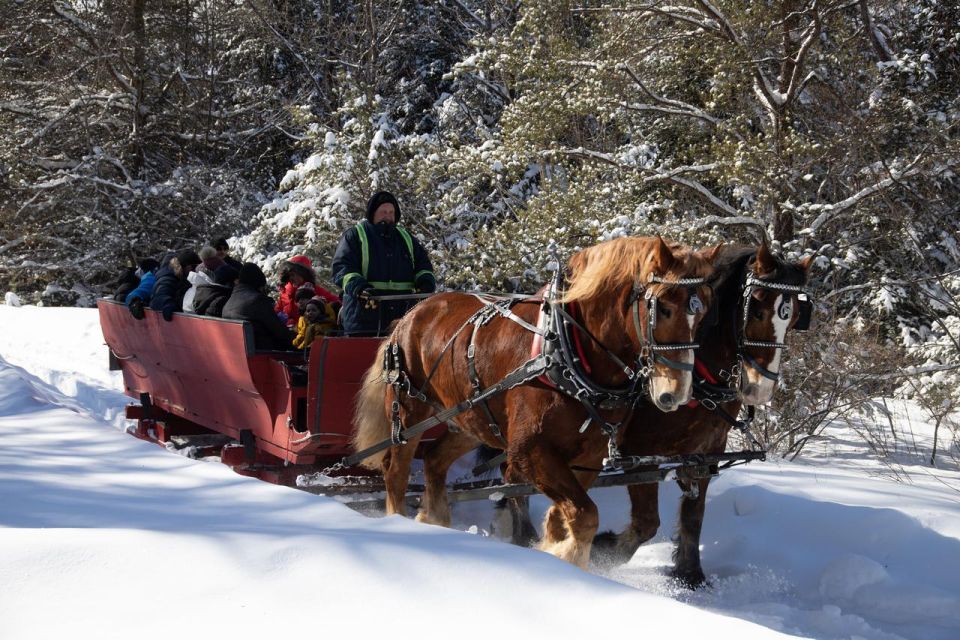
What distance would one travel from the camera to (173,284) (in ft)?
24.7

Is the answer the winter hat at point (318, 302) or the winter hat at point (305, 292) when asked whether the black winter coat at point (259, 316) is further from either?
the winter hat at point (305, 292)

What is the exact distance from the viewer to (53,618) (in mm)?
2105

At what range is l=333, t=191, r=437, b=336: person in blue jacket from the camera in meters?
5.93

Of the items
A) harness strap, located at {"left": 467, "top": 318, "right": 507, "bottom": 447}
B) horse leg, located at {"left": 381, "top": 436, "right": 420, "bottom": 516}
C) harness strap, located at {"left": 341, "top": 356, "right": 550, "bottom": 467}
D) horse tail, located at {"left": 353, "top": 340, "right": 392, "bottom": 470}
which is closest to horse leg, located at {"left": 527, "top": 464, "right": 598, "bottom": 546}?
harness strap, located at {"left": 467, "top": 318, "right": 507, "bottom": 447}

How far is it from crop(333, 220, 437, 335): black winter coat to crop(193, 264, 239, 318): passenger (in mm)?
1228

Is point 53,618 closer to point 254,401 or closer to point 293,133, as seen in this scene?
point 254,401

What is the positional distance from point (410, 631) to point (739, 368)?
2.75 metres

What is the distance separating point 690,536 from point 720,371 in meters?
0.81

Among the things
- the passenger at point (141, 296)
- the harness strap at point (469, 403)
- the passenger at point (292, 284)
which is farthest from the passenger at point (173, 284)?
the harness strap at point (469, 403)

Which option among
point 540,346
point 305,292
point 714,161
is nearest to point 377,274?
point 305,292

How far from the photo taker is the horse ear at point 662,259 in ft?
12.4

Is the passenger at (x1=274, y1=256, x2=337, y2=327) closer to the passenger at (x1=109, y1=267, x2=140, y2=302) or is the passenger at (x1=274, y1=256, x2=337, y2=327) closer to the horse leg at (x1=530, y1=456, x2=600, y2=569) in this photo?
the passenger at (x1=109, y1=267, x2=140, y2=302)

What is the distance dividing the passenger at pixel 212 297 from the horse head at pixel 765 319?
3859 mm

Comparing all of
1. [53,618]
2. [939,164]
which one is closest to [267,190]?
[939,164]
